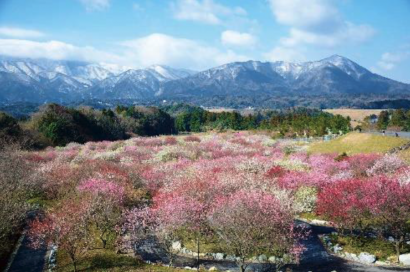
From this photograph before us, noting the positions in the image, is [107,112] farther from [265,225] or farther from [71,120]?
[265,225]

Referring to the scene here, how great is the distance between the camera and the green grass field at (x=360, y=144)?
5447cm

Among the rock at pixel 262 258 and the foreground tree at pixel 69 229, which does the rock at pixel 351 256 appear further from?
the foreground tree at pixel 69 229

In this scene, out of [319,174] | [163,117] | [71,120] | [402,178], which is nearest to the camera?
[402,178]

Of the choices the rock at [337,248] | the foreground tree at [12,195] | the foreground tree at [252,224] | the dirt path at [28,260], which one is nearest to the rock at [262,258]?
the foreground tree at [252,224]

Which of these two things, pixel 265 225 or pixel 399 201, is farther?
pixel 399 201

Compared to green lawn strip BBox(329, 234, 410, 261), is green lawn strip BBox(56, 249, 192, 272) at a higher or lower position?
lower

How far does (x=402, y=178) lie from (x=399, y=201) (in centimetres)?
897

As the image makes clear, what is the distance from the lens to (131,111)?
13150cm

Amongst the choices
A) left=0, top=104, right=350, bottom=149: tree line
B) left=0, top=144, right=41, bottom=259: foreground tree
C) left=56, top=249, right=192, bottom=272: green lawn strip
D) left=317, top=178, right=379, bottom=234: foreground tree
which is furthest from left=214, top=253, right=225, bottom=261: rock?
left=0, top=104, right=350, bottom=149: tree line

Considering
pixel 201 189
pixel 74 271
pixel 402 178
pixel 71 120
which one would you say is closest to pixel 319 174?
pixel 402 178

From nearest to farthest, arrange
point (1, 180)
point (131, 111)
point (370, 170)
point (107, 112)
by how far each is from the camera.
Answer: point (1, 180) → point (370, 170) → point (107, 112) → point (131, 111)

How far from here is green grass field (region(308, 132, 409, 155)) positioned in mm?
54469

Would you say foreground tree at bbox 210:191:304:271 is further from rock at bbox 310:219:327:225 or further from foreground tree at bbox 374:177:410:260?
rock at bbox 310:219:327:225

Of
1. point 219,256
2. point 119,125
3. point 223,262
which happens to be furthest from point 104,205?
point 119,125
